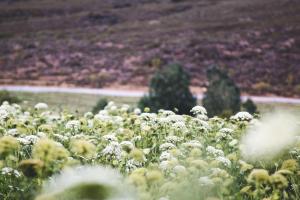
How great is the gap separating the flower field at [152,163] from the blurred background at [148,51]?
8.01m

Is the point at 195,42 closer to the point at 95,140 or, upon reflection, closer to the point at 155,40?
the point at 155,40

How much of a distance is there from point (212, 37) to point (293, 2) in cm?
2052

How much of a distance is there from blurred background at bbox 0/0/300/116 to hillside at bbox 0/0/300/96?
9 centimetres

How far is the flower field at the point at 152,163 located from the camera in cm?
255

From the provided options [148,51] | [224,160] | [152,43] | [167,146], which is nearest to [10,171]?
[167,146]

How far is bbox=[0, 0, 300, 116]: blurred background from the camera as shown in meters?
25.9

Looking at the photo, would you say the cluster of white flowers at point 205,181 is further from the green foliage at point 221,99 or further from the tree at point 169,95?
the green foliage at point 221,99

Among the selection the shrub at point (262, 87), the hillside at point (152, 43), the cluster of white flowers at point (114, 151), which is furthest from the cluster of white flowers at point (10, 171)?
the shrub at point (262, 87)

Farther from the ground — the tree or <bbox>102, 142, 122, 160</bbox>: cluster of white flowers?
<bbox>102, 142, 122, 160</bbox>: cluster of white flowers

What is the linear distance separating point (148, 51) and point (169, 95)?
98.1ft

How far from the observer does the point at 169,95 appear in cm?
1412

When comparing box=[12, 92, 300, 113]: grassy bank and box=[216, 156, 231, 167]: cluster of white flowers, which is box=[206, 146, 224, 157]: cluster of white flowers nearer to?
box=[216, 156, 231, 167]: cluster of white flowers

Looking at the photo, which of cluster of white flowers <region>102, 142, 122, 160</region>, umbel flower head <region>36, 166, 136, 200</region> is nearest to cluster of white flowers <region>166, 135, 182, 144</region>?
cluster of white flowers <region>102, 142, 122, 160</region>

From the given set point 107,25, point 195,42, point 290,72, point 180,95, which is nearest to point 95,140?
point 180,95
